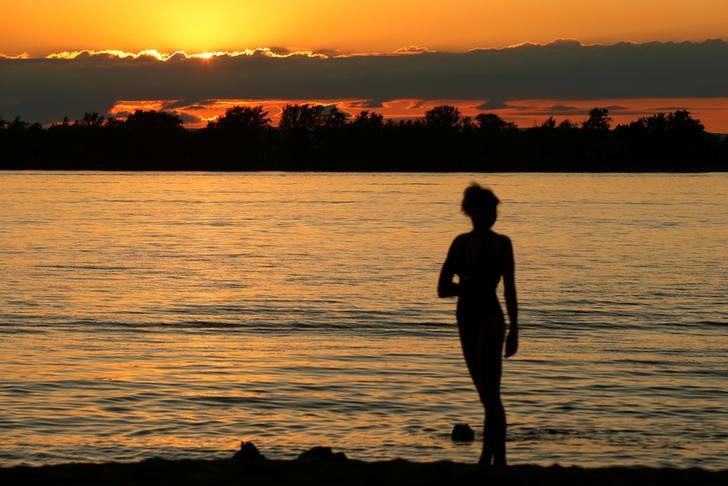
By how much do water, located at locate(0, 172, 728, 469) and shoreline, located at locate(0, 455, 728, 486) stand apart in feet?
10.3

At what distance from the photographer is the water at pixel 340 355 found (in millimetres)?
14203

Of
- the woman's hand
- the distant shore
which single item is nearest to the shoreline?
the distant shore

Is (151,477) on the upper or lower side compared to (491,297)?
lower

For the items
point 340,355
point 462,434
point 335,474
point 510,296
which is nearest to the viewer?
point 335,474

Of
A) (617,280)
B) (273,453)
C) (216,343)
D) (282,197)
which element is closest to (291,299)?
(216,343)

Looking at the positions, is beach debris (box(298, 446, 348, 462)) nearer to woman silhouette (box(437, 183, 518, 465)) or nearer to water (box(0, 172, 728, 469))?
woman silhouette (box(437, 183, 518, 465))

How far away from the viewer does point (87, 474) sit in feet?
31.7

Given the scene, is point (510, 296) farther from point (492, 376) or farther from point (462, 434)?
point (462, 434)

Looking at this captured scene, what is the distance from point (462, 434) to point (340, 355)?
22.8 ft

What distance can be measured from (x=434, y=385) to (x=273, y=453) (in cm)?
469

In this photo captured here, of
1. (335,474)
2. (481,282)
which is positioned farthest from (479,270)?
(335,474)

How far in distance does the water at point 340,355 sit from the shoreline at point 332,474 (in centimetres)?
313

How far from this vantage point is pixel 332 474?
9.60 meters

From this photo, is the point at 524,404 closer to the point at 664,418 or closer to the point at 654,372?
the point at 664,418
